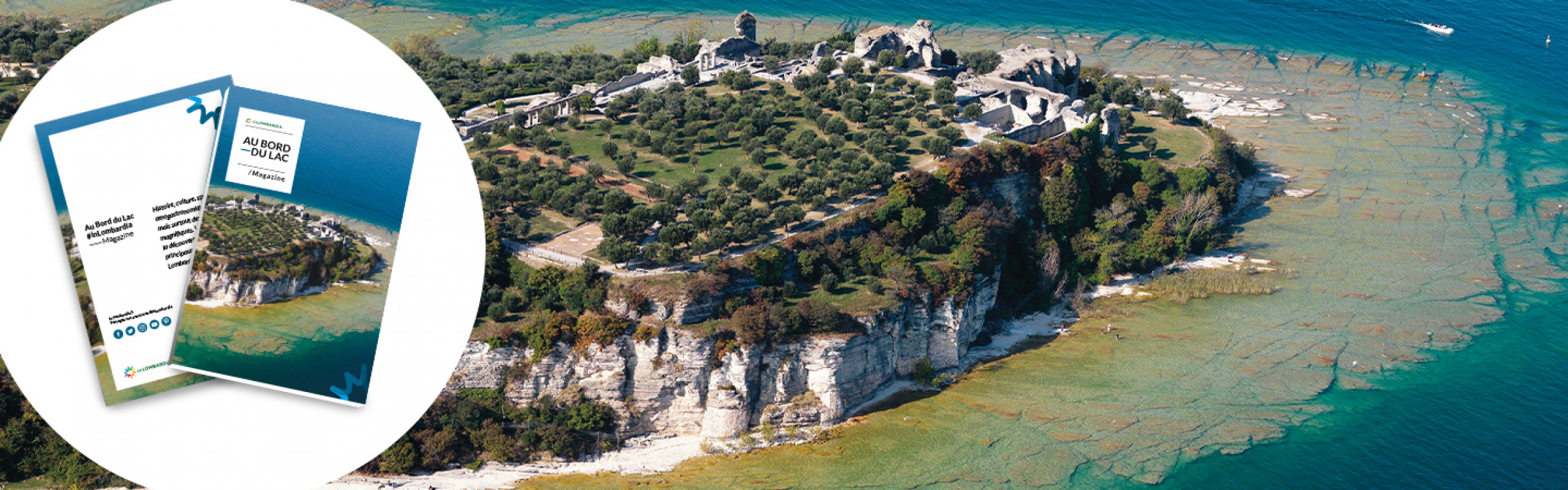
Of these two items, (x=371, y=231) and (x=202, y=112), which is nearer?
(x=202, y=112)

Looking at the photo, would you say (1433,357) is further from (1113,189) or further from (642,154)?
(642,154)

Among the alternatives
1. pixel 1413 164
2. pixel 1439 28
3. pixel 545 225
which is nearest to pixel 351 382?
pixel 545 225

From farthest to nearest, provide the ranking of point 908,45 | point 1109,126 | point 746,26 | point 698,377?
point 746,26, point 908,45, point 1109,126, point 698,377

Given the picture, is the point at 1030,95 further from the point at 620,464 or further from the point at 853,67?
the point at 620,464

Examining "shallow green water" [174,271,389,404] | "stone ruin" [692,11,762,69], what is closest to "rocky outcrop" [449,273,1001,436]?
"shallow green water" [174,271,389,404]

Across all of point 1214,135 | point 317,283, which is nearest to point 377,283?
point 317,283
